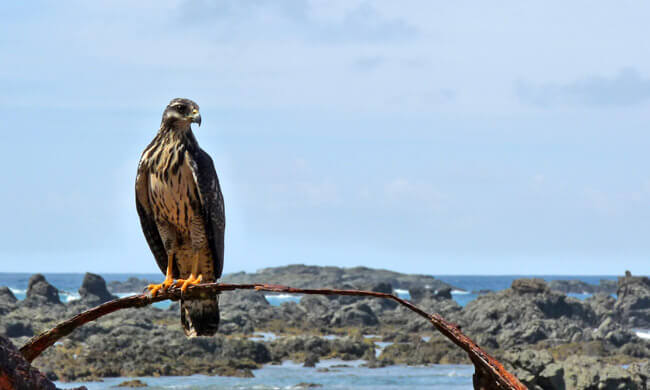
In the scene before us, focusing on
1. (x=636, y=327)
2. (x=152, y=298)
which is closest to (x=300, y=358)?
(x=636, y=327)

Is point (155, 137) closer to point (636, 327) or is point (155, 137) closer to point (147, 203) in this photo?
point (147, 203)

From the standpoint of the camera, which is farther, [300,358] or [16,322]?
[16,322]

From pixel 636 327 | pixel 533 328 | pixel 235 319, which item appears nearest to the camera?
pixel 533 328

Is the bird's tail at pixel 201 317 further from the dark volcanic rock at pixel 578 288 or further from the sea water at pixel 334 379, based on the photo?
the dark volcanic rock at pixel 578 288

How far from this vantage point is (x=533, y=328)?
43625 millimetres

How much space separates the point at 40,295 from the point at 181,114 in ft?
174

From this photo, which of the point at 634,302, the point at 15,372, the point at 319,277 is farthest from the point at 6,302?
the point at 319,277

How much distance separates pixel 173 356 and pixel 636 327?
34.3 meters

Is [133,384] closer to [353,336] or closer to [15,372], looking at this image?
[353,336]

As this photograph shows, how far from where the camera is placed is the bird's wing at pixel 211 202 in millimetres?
6578

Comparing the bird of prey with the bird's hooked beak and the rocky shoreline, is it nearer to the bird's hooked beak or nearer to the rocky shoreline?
the bird's hooked beak

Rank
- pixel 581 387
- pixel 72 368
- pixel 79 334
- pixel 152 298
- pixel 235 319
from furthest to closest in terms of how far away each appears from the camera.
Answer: pixel 235 319 → pixel 79 334 → pixel 72 368 → pixel 581 387 → pixel 152 298

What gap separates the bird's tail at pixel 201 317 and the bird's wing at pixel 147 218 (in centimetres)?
79

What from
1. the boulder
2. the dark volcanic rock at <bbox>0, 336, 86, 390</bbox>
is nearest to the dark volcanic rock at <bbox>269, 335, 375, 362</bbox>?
the boulder
